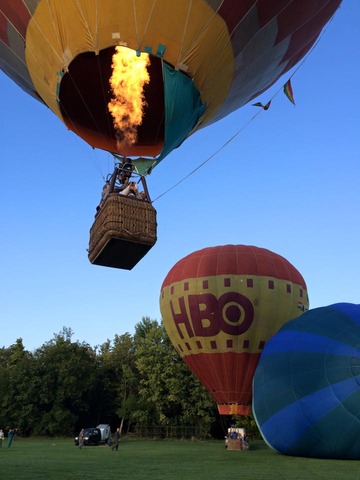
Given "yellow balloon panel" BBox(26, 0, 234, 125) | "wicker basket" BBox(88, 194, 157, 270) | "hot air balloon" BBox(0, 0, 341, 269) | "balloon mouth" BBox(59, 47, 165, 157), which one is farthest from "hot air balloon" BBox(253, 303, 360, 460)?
"yellow balloon panel" BBox(26, 0, 234, 125)

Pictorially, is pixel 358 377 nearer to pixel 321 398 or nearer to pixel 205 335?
pixel 321 398

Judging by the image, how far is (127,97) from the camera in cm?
1045

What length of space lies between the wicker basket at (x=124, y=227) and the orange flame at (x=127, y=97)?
2.61 m

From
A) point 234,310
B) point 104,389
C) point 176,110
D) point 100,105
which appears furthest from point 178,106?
point 104,389

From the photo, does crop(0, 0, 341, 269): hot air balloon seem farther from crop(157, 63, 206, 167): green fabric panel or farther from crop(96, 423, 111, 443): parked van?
crop(96, 423, 111, 443): parked van

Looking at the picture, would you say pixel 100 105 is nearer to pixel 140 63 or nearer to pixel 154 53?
pixel 140 63

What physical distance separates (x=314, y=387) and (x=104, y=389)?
92.5 feet

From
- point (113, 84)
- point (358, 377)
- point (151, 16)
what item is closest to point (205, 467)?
point (358, 377)

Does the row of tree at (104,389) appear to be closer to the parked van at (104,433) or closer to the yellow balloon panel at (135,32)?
the parked van at (104,433)

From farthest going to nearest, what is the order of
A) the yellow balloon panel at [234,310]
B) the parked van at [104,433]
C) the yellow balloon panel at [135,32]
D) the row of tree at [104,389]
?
the row of tree at [104,389] → the parked van at [104,433] → the yellow balloon panel at [234,310] → the yellow balloon panel at [135,32]

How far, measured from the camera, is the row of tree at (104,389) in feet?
96.0

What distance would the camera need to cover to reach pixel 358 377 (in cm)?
1134

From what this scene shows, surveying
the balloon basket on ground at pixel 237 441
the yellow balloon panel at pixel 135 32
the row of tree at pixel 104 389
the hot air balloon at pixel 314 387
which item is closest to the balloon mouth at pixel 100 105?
the yellow balloon panel at pixel 135 32

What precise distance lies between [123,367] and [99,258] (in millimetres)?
29212
